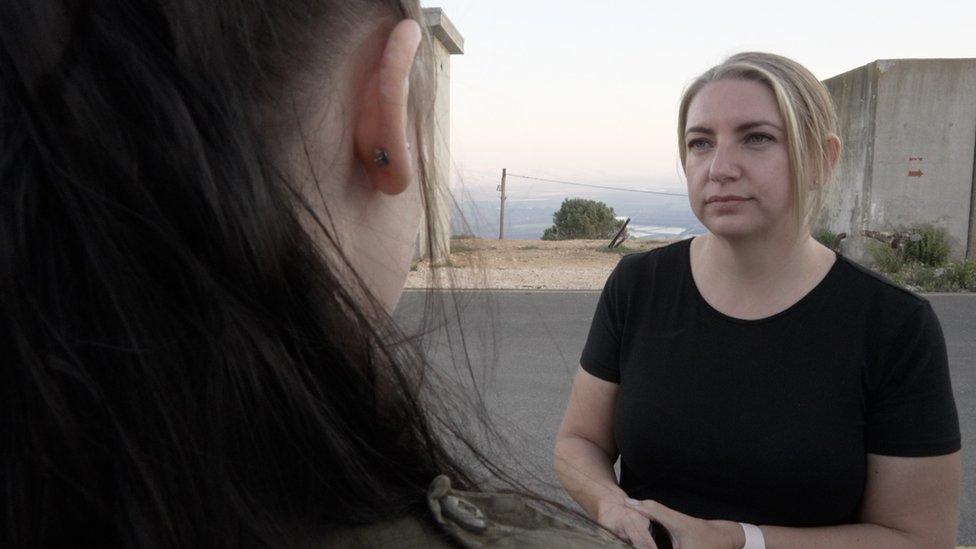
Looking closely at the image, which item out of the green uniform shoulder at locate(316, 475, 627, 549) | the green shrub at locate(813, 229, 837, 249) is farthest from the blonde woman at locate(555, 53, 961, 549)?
the green shrub at locate(813, 229, 837, 249)

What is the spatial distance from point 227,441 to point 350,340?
0.44 feet

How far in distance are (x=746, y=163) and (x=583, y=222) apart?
20760 mm

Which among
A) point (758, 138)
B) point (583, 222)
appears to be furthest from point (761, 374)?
point (583, 222)

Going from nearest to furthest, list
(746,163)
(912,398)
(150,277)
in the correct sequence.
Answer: (150,277) → (912,398) → (746,163)

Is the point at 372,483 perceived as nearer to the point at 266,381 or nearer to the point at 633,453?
the point at 266,381

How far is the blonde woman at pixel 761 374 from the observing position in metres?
1.49

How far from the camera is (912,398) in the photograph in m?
1.47

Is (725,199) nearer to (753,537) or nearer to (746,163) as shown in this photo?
(746,163)

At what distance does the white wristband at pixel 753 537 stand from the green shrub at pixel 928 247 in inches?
462

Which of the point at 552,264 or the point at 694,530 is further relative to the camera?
the point at 552,264

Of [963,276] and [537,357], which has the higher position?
[963,276]

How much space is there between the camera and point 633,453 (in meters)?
1.70

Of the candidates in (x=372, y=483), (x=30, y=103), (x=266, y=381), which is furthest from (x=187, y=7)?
(x=372, y=483)

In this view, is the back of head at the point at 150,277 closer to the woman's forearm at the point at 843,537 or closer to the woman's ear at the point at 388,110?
the woman's ear at the point at 388,110
